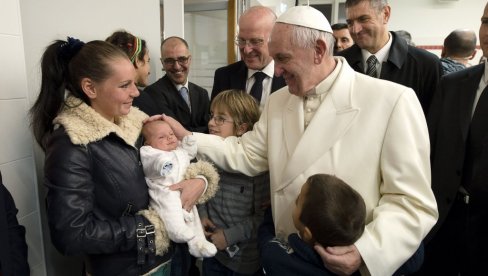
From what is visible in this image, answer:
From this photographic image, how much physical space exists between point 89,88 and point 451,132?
1893 millimetres

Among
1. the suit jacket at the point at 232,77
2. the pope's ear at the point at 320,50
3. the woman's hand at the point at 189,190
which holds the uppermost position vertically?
the pope's ear at the point at 320,50

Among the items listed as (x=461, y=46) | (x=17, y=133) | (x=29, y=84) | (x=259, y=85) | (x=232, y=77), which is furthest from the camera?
(x=461, y=46)

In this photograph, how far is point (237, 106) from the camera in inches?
73.2

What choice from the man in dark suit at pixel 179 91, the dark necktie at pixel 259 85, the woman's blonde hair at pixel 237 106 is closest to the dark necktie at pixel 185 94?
the man in dark suit at pixel 179 91

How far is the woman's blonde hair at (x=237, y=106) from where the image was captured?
185 cm

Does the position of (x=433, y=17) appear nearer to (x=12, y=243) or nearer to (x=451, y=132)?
(x=451, y=132)

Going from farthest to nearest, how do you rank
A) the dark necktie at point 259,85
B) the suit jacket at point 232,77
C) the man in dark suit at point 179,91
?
the man in dark suit at point 179,91
the suit jacket at point 232,77
the dark necktie at point 259,85

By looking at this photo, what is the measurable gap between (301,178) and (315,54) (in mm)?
526

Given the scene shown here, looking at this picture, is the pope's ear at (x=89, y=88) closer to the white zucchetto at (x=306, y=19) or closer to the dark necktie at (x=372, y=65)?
the white zucchetto at (x=306, y=19)

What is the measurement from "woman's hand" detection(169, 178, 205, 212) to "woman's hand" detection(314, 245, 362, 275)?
23.4 inches

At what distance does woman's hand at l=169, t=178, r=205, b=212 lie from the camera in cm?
150

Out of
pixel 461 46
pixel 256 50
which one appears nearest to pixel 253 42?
pixel 256 50

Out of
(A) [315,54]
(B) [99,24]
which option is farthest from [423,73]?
(B) [99,24]

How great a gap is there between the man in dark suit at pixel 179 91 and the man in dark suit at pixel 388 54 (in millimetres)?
1312
